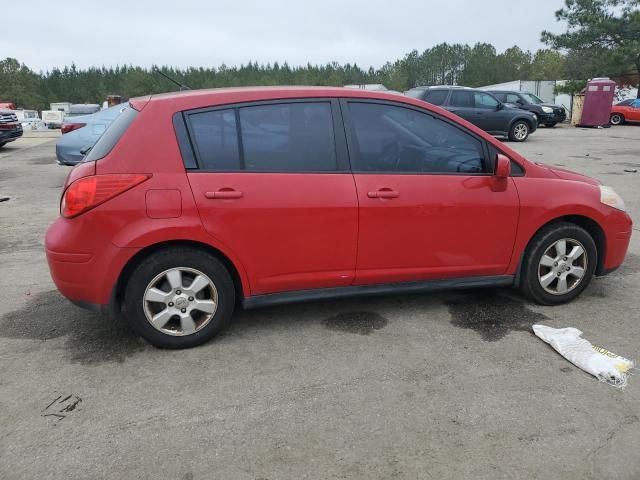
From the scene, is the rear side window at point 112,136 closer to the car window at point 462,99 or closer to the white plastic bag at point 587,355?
the white plastic bag at point 587,355

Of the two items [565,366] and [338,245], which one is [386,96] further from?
[565,366]

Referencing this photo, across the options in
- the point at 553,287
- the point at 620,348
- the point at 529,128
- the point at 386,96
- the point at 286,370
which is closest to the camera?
the point at 286,370

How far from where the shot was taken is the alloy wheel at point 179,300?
329cm

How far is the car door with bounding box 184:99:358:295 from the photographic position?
329cm

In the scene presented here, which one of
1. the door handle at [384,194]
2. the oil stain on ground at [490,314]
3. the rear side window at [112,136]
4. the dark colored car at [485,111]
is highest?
the dark colored car at [485,111]

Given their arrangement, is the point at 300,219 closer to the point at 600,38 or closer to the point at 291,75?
the point at 600,38

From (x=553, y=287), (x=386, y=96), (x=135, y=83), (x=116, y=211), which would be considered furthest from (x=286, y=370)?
(x=135, y=83)

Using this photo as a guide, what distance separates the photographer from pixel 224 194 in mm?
3258

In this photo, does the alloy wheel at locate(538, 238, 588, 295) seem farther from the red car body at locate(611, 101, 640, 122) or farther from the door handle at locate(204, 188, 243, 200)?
the red car body at locate(611, 101, 640, 122)

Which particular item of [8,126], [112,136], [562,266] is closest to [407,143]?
[562,266]

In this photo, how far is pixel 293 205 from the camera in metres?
3.37

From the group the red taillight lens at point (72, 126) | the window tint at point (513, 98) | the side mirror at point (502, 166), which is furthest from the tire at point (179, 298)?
the window tint at point (513, 98)

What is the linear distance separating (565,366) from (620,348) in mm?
495

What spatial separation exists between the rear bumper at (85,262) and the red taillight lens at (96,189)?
0.31 ft
